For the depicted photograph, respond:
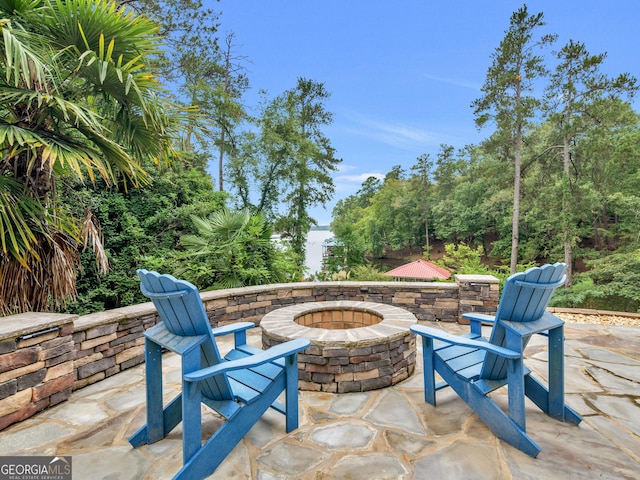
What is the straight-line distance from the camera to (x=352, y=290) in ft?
14.5

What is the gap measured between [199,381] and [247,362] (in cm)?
22

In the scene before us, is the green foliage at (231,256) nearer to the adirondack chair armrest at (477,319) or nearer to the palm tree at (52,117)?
the palm tree at (52,117)

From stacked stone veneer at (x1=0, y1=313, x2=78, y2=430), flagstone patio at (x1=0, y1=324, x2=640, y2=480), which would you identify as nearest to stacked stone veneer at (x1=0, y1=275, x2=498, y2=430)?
stacked stone veneer at (x1=0, y1=313, x2=78, y2=430)

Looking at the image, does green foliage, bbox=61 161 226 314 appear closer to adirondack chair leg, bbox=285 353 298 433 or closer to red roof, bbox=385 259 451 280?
adirondack chair leg, bbox=285 353 298 433

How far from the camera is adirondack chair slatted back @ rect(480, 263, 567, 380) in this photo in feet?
5.19

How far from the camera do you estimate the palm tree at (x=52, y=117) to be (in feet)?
6.75

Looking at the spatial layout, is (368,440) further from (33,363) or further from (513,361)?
(33,363)

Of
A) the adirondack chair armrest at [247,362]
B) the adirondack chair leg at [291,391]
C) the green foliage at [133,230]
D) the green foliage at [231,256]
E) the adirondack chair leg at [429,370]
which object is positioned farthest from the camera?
the green foliage at [133,230]

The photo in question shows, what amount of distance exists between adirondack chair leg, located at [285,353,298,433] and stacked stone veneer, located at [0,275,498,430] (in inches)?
64.1

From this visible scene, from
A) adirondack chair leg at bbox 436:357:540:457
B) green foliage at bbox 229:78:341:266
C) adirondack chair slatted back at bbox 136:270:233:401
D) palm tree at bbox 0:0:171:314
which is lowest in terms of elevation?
adirondack chair leg at bbox 436:357:540:457

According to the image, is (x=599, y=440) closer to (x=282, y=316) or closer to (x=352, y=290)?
(x=282, y=316)

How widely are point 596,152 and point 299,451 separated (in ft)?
53.2

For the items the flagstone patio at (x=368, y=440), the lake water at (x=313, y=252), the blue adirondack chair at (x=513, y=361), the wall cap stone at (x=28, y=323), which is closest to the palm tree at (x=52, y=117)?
the wall cap stone at (x=28, y=323)

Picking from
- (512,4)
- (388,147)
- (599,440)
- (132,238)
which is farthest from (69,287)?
(388,147)
